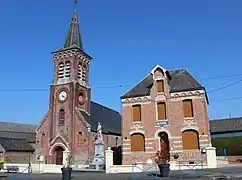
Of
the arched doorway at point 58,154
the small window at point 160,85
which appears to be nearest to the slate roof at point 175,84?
the small window at point 160,85

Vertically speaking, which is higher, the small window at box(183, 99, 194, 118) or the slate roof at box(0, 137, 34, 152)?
the small window at box(183, 99, 194, 118)

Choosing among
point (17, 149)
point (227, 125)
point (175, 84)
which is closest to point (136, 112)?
point (175, 84)

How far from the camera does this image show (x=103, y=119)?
4269 centimetres

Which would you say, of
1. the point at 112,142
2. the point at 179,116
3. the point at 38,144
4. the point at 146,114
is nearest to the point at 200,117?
the point at 179,116

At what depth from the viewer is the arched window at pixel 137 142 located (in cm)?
2613

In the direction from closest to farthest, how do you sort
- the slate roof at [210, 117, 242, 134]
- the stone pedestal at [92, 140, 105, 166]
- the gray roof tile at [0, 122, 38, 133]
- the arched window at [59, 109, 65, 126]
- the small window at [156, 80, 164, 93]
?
the small window at [156, 80, 164, 93] < the stone pedestal at [92, 140, 105, 166] < the arched window at [59, 109, 65, 126] < the slate roof at [210, 117, 242, 134] < the gray roof tile at [0, 122, 38, 133]

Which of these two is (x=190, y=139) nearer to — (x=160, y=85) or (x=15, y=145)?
(x=160, y=85)

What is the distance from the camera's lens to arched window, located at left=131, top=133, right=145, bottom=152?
26.1 metres

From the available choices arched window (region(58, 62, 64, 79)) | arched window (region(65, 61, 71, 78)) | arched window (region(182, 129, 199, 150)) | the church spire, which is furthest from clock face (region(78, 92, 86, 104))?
arched window (region(182, 129, 199, 150))

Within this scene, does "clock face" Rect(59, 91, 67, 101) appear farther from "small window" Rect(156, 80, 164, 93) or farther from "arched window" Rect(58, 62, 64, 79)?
"small window" Rect(156, 80, 164, 93)

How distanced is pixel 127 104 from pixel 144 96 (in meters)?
1.90

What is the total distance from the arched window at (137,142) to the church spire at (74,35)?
18.2 m

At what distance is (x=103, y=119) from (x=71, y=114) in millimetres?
7892

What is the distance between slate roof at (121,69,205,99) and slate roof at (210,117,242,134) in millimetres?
21662
